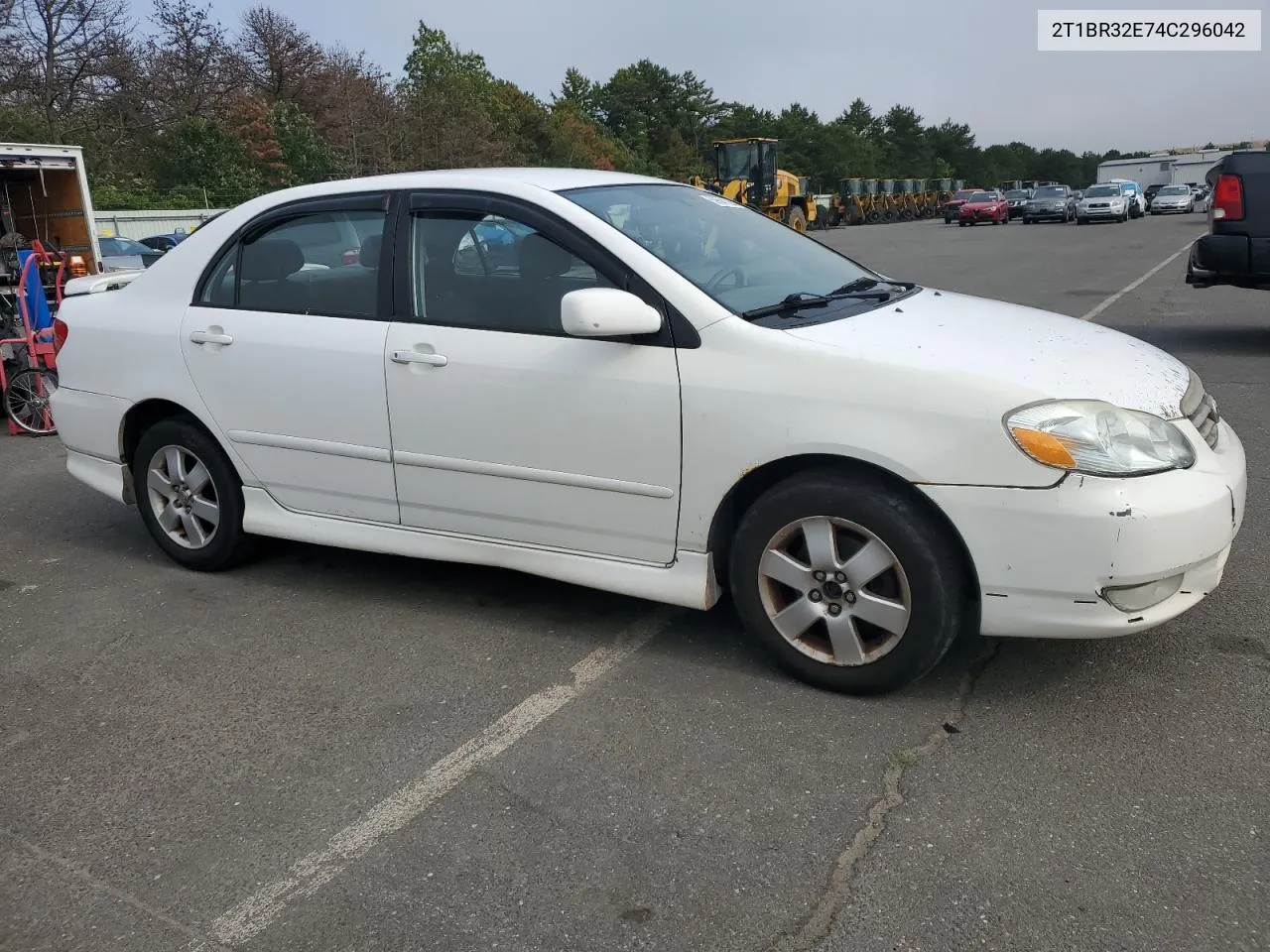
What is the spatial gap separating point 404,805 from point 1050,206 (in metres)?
45.0

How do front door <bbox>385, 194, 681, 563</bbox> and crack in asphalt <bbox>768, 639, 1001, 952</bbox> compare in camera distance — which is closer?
crack in asphalt <bbox>768, 639, 1001, 952</bbox>

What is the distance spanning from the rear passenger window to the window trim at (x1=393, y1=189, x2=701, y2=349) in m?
0.11

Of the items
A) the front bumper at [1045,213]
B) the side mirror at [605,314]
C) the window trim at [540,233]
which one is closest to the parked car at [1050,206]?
the front bumper at [1045,213]

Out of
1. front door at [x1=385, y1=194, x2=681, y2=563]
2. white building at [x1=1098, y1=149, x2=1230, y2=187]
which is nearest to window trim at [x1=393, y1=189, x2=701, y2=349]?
front door at [x1=385, y1=194, x2=681, y2=563]

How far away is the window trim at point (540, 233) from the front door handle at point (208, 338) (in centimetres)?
85

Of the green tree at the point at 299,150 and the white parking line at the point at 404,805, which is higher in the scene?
the green tree at the point at 299,150

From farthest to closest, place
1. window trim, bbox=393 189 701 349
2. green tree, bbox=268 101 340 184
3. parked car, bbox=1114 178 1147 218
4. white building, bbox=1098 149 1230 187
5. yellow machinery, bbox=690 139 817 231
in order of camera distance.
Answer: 1. white building, bbox=1098 149 1230 187
2. parked car, bbox=1114 178 1147 218
3. green tree, bbox=268 101 340 184
4. yellow machinery, bbox=690 139 817 231
5. window trim, bbox=393 189 701 349

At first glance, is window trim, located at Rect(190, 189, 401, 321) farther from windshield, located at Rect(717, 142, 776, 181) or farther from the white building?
the white building

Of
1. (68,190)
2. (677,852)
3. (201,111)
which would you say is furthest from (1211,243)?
(201,111)

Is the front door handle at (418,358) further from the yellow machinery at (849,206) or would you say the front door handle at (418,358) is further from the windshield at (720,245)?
the yellow machinery at (849,206)

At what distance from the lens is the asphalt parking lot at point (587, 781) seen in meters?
2.49

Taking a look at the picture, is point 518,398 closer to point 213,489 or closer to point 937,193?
point 213,489

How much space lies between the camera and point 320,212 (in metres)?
4.41

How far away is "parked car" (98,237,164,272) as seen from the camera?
1514 cm
